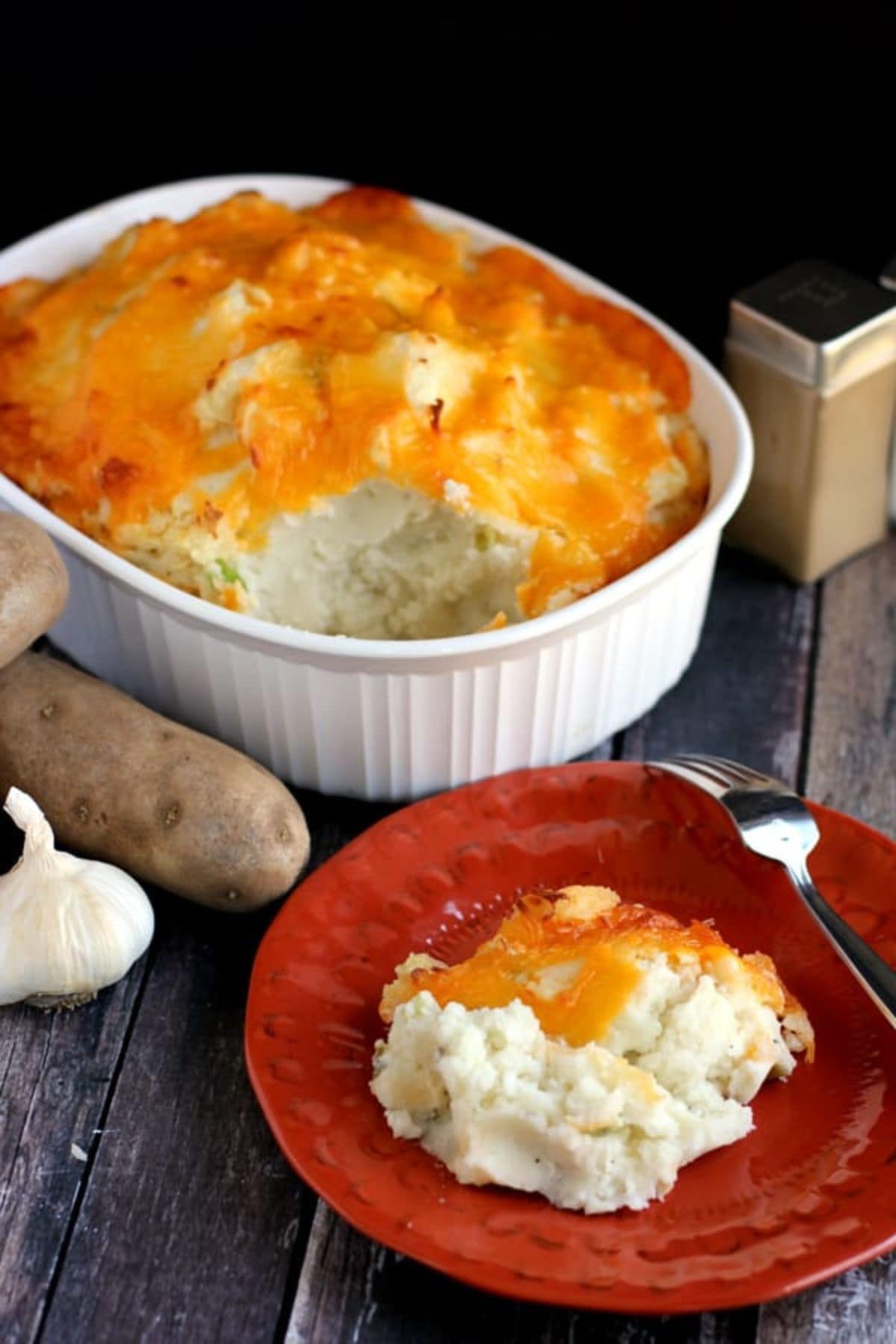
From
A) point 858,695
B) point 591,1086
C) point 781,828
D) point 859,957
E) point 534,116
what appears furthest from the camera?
point 534,116

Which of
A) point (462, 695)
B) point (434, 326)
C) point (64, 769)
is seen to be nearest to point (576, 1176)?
point (462, 695)

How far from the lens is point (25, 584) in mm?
2260

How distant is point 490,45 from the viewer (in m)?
3.10

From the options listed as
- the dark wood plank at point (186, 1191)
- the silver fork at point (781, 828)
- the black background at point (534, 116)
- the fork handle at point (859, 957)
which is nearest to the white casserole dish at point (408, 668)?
the silver fork at point (781, 828)

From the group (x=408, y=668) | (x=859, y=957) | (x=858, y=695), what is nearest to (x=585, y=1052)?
(x=859, y=957)

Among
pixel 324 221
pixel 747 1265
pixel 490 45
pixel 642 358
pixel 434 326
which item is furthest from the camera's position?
pixel 490 45

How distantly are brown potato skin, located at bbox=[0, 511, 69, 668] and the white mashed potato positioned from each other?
745 mm

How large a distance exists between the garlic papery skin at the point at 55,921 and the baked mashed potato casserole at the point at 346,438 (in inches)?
16.6

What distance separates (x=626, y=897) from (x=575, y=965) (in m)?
0.33

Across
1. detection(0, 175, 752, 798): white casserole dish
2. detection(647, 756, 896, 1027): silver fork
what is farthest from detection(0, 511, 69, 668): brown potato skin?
detection(647, 756, 896, 1027): silver fork

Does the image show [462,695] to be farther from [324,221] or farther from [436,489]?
[324,221]

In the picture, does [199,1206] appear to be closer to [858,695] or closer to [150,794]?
[150,794]

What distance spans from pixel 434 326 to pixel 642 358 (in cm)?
36

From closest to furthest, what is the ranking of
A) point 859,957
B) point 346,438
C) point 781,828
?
point 859,957
point 781,828
point 346,438
